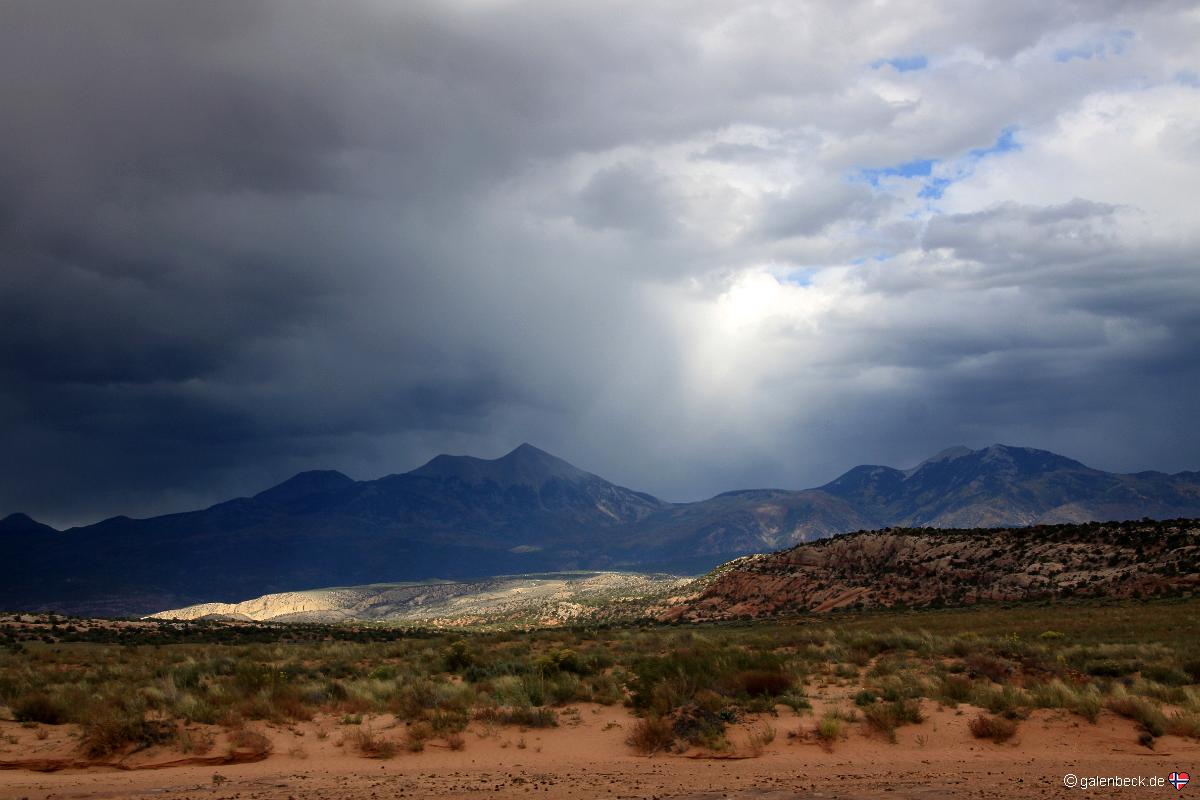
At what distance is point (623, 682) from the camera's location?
2241 cm

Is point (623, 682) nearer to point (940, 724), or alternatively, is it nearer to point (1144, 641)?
point (940, 724)

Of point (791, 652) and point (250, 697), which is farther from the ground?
point (250, 697)

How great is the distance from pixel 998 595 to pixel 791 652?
4191 cm

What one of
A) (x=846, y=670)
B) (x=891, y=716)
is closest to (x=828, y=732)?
(x=891, y=716)

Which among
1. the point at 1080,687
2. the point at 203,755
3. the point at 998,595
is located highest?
the point at 203,755

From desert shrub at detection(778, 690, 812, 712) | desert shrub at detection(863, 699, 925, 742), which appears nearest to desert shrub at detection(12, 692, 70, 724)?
desert shrub at detection(778, 690, 812, 712)

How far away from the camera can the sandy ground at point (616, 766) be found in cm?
1405

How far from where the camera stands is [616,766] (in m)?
15.9

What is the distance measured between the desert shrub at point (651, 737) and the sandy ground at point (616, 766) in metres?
0.29

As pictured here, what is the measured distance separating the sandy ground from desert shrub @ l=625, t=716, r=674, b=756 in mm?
286

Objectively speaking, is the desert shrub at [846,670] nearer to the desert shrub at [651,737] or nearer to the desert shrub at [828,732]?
the desert shrub at [828,732]

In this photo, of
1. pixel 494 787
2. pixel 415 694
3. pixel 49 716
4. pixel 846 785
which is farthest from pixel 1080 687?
pixel 49 716

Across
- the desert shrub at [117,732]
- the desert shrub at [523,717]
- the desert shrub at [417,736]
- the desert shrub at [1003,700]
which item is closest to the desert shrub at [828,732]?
the desert shrub at [1003,700]

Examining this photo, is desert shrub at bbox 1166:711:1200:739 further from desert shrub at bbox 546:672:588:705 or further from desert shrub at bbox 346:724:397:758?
Answer: desert shrub at bbox 346:724:397:758
